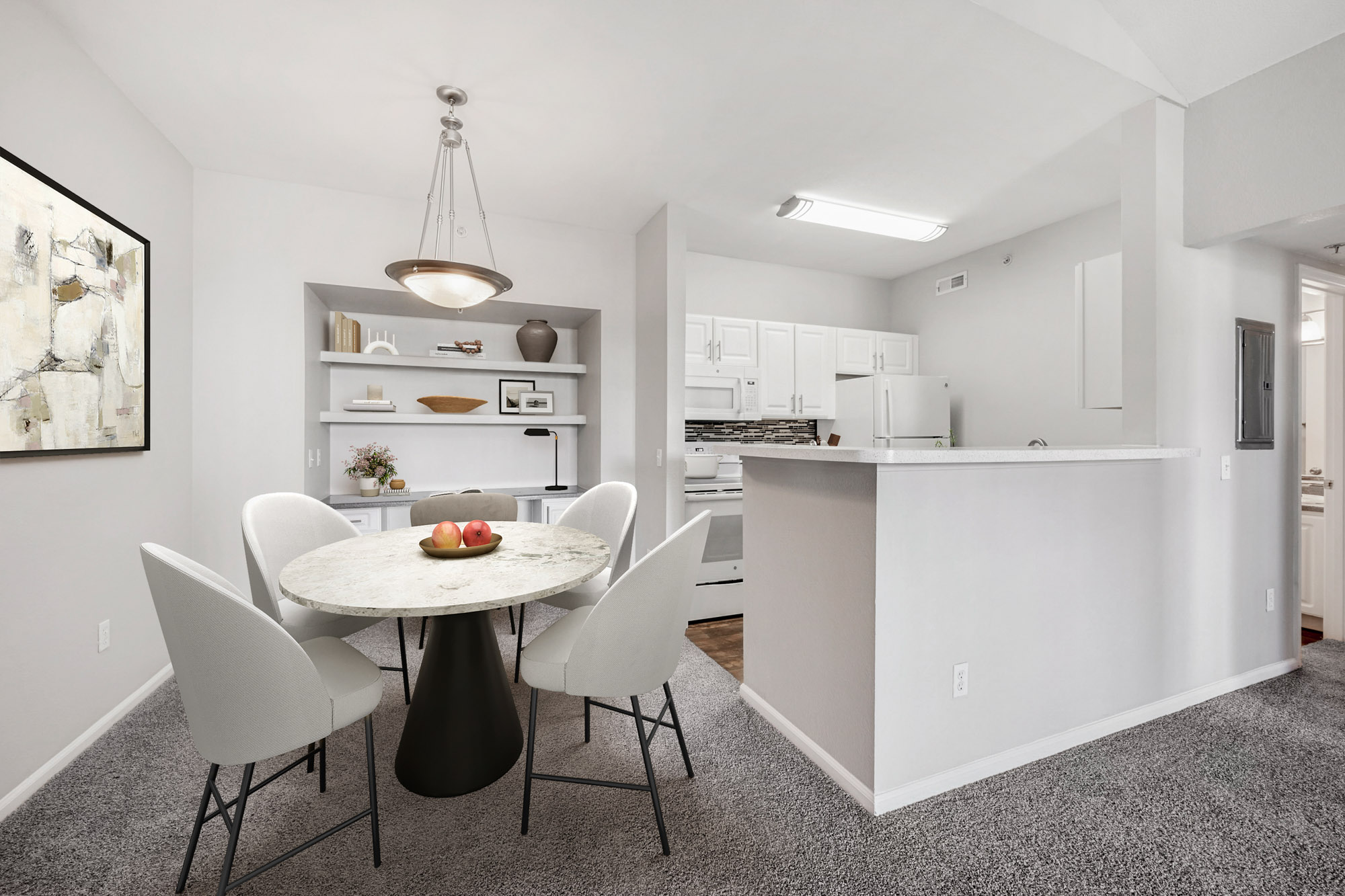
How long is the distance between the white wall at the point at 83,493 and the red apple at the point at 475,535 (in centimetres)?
133

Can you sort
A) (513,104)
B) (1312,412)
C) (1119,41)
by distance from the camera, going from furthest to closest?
(1312,412)
(513,104)
(1119,41)

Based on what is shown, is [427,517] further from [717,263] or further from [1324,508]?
[1324,508]

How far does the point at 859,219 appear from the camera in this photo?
12.1 feet

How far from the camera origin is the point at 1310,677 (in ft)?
8.59

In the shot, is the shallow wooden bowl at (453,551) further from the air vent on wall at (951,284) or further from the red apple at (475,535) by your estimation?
the air vent on wall at (951,284)

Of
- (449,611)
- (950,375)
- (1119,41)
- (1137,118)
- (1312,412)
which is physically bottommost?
(449,611)

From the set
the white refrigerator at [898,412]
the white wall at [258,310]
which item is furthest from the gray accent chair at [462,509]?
the white refrigerator at [898,412]

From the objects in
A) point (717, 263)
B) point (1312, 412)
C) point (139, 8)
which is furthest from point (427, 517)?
point (1312, 412)

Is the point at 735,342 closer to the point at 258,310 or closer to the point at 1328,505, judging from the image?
the point at 258,310

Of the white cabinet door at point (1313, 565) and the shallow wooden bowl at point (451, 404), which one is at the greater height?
the shallow wooden bowl at point (451, 404)

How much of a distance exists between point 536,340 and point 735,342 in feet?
4.67

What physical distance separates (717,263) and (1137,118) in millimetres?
2730

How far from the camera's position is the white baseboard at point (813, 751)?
67.2 inches

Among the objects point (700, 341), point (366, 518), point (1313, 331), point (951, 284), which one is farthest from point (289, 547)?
point (1313, 331)
